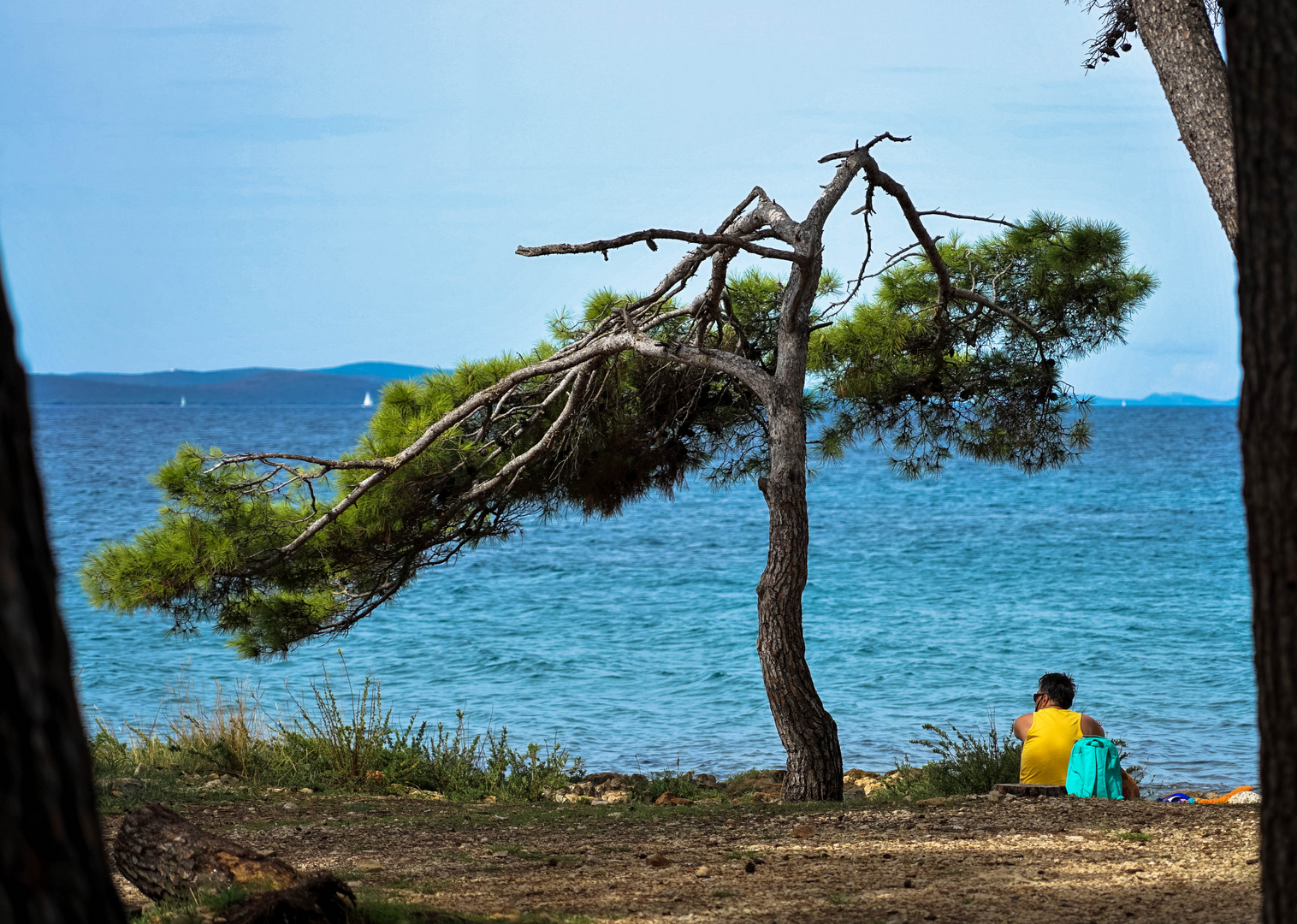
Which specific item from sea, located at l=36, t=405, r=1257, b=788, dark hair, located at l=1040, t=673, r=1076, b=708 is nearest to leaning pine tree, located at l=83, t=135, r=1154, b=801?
sea, located at l=36, t=405, r=1257, b=788

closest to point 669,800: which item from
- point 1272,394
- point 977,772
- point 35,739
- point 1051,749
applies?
point 977,772

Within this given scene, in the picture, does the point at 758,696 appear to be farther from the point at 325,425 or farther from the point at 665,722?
the point at 325,425

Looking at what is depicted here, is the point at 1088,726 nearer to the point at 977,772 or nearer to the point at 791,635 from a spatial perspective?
the point at 977,772

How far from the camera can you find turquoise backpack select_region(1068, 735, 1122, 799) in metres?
5.12

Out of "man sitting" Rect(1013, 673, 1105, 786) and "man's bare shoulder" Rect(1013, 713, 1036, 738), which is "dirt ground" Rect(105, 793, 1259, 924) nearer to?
"man sitting" Rect(1013, 673, 1105, 786)

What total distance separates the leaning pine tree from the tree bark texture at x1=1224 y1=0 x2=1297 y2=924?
12.4 feet

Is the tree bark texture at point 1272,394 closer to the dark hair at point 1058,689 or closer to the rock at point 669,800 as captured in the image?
the dark hair at point 1058,689

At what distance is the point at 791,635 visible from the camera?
5.83 m

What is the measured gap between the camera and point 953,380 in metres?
7.81

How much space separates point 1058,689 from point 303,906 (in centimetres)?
404

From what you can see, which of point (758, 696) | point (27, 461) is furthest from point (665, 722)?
point (27, 461)

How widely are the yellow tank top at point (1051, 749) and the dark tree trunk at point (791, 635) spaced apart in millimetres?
937

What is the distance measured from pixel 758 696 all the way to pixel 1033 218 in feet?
20.5

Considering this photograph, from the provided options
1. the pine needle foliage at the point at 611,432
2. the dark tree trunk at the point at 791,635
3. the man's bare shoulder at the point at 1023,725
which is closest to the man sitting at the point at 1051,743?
the man's bare shoulder at the point at 1023,725
